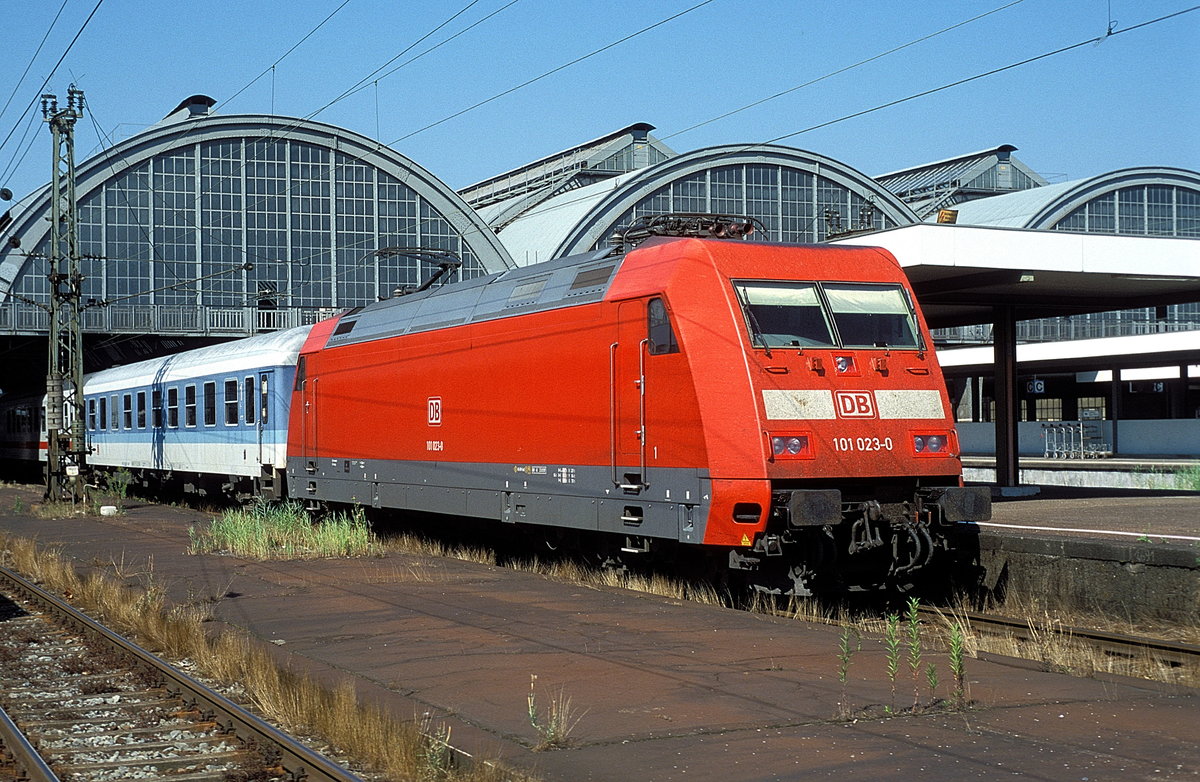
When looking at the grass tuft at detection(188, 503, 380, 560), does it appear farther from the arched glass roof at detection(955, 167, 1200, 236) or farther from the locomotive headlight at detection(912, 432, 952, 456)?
the arched glass roof at detection(955, 167, 1200, 236)

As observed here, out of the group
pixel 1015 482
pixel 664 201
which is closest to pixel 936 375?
pixel 1015 482

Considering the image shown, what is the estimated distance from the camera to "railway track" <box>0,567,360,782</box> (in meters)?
7.09

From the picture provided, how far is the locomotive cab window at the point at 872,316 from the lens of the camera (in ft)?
42.8

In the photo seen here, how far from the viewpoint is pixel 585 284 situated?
1442 centimetres

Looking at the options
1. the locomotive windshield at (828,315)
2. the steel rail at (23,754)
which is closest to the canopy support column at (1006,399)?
the locomotive windshield at (828,315)

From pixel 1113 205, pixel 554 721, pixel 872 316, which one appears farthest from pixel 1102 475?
pixel 1113 205

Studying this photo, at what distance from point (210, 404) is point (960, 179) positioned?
6359cm

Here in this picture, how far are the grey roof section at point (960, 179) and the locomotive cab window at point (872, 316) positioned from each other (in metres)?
68.3

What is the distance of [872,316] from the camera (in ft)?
43.5

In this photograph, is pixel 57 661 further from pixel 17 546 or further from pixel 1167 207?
pixel 1167 207

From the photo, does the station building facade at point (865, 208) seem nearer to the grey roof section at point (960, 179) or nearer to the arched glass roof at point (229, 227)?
the grey roof section at point (960, 179)

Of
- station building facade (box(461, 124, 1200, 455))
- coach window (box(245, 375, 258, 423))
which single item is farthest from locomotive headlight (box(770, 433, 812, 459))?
station building facade (box(461, 124, 1200, 455))

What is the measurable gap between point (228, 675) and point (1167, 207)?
73264 mm

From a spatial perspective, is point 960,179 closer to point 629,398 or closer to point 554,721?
point 629,398
